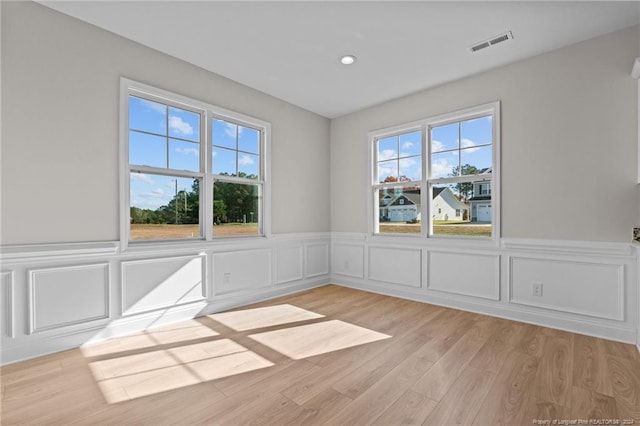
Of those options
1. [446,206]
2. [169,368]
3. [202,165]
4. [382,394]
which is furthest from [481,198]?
[169,368]

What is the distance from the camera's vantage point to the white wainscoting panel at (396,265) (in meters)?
4.06

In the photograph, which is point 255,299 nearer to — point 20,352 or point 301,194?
point 301,194

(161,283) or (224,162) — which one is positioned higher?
(224,162)

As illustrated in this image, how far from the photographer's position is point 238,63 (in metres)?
3.32

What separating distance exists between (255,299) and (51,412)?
7.66 feet

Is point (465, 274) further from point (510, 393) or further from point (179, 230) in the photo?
point (179, 230)

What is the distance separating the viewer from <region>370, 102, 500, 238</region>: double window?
3.57 meters

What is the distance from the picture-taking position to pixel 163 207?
3215 millimetres

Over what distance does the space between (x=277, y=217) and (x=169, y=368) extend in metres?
2.42

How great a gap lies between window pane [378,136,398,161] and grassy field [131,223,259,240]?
2.17m

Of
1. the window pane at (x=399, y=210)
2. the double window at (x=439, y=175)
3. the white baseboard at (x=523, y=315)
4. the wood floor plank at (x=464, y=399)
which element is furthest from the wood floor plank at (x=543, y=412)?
the window pane at (x=399, y=210)

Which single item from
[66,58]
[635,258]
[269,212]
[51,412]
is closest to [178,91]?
[66,58]

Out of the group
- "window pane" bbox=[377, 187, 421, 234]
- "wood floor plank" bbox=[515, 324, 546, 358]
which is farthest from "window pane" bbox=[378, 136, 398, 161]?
"wood floor plank" bbox=[515, 324, 546, 358]

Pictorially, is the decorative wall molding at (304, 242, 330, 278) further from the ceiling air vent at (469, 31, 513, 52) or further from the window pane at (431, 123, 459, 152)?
the ceiling air vent at (469, 31, 513, 52)
